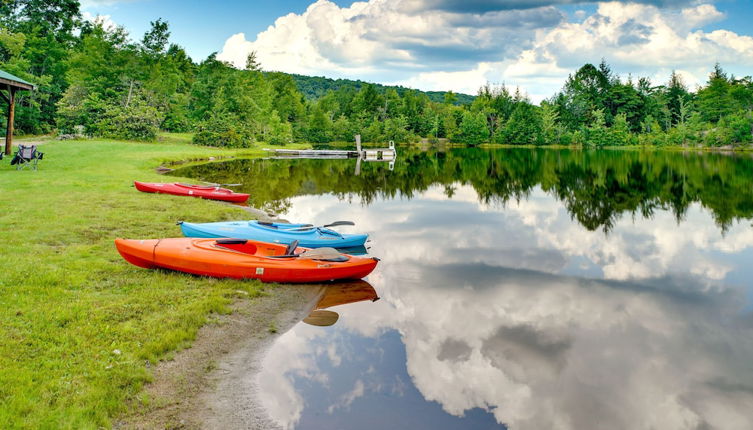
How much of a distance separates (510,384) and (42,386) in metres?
6.42

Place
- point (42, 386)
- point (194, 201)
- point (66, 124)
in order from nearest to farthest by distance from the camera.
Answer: point (42, 386)
point (194, 201)
point (66, 124)

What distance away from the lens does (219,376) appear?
6.96 meters

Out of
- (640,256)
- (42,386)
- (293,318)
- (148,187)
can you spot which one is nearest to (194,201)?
(148,187)

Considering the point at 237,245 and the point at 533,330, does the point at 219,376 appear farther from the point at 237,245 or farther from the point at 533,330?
the point at 533,330

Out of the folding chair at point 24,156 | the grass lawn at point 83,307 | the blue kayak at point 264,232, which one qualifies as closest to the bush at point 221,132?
the folding chair at point 24,156

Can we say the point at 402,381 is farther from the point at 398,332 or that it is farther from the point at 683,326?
the point at 683,326

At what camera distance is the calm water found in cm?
694

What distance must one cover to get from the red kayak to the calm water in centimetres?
170

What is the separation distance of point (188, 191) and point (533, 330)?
16.4 metres

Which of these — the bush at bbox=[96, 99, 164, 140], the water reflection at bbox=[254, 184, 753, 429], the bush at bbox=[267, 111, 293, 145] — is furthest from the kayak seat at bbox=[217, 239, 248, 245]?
the bush at bbox=[267, 111, 293, 145]

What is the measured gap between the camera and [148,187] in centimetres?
2070

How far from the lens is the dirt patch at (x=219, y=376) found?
5770 millimetres

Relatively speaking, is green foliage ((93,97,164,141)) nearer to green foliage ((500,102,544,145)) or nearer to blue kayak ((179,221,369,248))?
blue kayak ((179,221,369,248))

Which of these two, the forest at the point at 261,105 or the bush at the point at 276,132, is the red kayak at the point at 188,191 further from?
the bush at the point at 276,132
